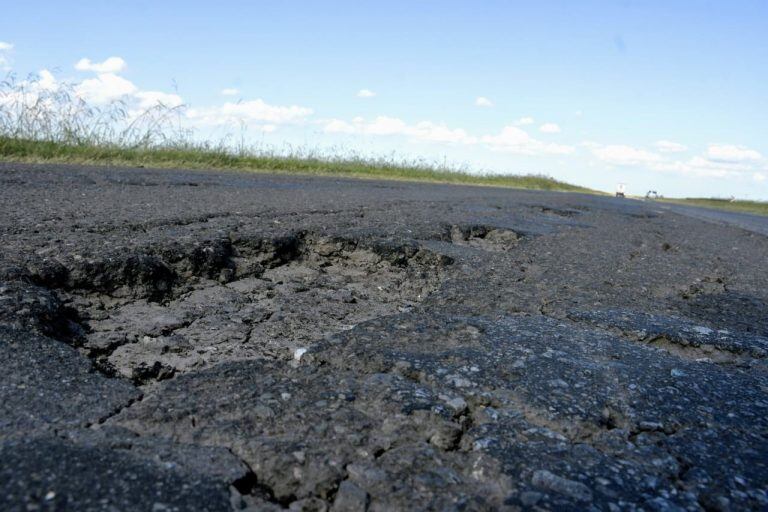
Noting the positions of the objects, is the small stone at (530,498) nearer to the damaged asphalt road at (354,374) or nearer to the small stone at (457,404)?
the damaged asphalt road at (354,374)

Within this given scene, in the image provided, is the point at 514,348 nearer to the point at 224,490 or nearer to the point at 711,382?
the point at 711,382

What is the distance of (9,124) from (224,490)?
7987 millimetres

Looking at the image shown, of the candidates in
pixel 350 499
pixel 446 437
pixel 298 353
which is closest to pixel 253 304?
pixel 298 353

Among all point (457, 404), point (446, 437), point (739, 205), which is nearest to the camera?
point (446, 437)

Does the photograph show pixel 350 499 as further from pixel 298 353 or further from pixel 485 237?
pixel 485 237

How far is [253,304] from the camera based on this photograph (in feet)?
7.72

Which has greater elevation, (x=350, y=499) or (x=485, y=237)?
(x=485, y=237)

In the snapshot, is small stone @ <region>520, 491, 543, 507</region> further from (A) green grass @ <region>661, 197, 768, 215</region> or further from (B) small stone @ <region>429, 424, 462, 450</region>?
(A) green grass @ <region>661, 197, 768, 215</region>

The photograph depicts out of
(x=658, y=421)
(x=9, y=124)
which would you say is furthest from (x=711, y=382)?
(x=9, y=124)

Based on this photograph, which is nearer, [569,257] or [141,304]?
[141,304]

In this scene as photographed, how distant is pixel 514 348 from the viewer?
6.44ft

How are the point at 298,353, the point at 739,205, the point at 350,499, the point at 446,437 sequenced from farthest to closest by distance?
the point at 739,205 → the point at 298,353 → the point at 446,437 → the point at 350,499

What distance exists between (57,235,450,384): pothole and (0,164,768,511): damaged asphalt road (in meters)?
0.01

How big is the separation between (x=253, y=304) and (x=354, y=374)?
0.80 metres
